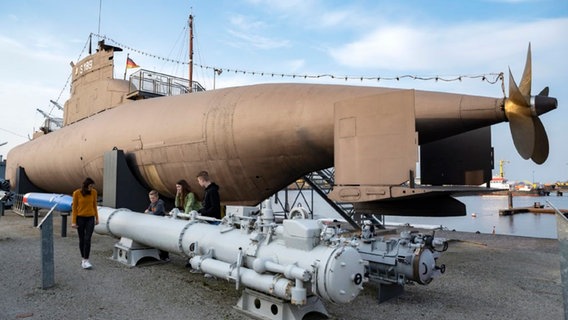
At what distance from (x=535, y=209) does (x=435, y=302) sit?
54.5m

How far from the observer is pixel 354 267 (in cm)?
429

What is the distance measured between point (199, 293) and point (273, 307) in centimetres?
163

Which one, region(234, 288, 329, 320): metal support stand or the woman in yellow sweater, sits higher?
the woman in yellow sweater

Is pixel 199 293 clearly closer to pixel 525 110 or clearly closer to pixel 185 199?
pixel 185 199

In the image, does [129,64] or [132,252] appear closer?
[132,252]

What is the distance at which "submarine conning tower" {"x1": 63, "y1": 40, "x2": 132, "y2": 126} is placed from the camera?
44.9ft

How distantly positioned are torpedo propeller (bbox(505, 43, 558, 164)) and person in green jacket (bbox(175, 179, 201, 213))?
5.60m

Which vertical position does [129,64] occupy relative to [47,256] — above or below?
above

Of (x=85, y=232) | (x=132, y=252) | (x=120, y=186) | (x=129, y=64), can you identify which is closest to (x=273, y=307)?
(x=132, y=252)

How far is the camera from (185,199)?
8.22m

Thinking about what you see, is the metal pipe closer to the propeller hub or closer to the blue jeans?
the blue jeans

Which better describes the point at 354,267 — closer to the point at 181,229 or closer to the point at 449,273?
the point at 181,229

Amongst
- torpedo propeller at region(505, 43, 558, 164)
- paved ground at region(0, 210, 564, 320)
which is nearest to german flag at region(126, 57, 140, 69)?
paved ground at region(0, 210, 564, 320)

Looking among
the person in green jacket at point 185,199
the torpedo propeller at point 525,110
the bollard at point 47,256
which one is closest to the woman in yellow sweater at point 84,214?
the bollard at point 47,256
